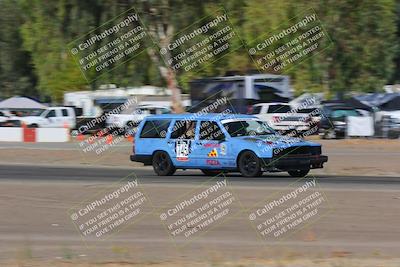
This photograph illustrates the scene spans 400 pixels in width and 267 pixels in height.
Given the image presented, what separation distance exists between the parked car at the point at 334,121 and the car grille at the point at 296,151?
1896 cm

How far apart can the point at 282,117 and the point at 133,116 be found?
10.3 m

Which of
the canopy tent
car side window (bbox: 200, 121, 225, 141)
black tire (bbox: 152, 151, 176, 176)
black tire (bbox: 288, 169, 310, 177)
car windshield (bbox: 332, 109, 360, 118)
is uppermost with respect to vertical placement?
car side window (bbox: 200, 121, 225, 141)

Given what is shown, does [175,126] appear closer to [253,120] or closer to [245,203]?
[253,120]

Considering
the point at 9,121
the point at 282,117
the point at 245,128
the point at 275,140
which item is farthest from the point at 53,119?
the point at 275,140

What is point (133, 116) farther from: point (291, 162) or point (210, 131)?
point (291, 162)

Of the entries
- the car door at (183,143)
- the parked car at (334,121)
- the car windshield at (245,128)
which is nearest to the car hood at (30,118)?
the parked car at (334,121)

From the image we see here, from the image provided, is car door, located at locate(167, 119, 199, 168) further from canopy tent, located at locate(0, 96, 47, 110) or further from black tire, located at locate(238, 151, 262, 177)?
canopy tent, located at locate(0, 96, 47, 110)

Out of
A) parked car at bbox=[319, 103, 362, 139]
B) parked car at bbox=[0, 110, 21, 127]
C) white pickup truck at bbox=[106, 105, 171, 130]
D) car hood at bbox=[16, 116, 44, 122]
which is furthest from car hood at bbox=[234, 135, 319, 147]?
car hood at bbox=[16, 116, 44, 122]

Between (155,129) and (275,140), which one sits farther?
(155,129)

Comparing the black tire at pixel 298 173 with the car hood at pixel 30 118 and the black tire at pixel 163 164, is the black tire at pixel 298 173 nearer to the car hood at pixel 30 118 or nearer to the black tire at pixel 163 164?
the black tire at pixel 163 164

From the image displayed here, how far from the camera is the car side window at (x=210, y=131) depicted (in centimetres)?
2138

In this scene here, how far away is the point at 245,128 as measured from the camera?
21422 millimetres

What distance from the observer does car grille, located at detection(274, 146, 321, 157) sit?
20.4 m

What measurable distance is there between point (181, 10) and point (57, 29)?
173 inches
